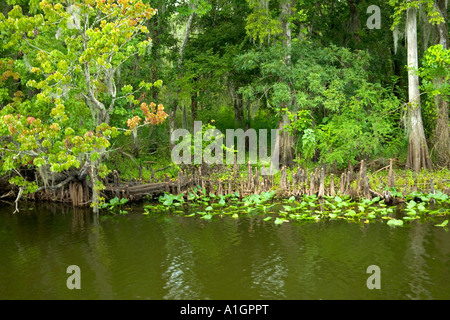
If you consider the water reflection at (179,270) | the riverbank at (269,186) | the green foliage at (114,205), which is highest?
the riverbank at (269,186)

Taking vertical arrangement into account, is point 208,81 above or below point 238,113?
above

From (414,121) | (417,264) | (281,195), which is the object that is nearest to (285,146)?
(281,195)

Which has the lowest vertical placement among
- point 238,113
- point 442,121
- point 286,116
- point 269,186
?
point 269,186

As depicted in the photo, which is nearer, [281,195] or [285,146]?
[281,195]

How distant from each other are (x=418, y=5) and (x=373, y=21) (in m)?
5.41

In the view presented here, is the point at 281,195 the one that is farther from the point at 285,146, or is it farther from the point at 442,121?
the point at 442,121

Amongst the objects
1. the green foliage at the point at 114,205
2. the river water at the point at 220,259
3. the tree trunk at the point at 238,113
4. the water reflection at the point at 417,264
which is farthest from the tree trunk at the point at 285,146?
the water reflection at the point at 417,264

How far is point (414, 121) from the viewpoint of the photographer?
17031mm

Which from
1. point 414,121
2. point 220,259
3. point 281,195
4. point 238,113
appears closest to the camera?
point 220,259

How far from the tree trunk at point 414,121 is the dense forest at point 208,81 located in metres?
0.04

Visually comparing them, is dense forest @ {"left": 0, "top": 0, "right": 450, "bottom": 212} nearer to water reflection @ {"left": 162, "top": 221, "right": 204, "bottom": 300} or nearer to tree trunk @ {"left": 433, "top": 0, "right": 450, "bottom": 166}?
tree trunk @ {"left": 433, "top": 0, "right": 450, "bottom": 166}

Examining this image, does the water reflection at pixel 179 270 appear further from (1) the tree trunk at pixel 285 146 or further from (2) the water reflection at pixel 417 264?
(1) the tree trunk at pixel 285 146

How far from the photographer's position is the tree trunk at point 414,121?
16.6m

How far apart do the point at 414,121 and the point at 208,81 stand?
8.59 meters
